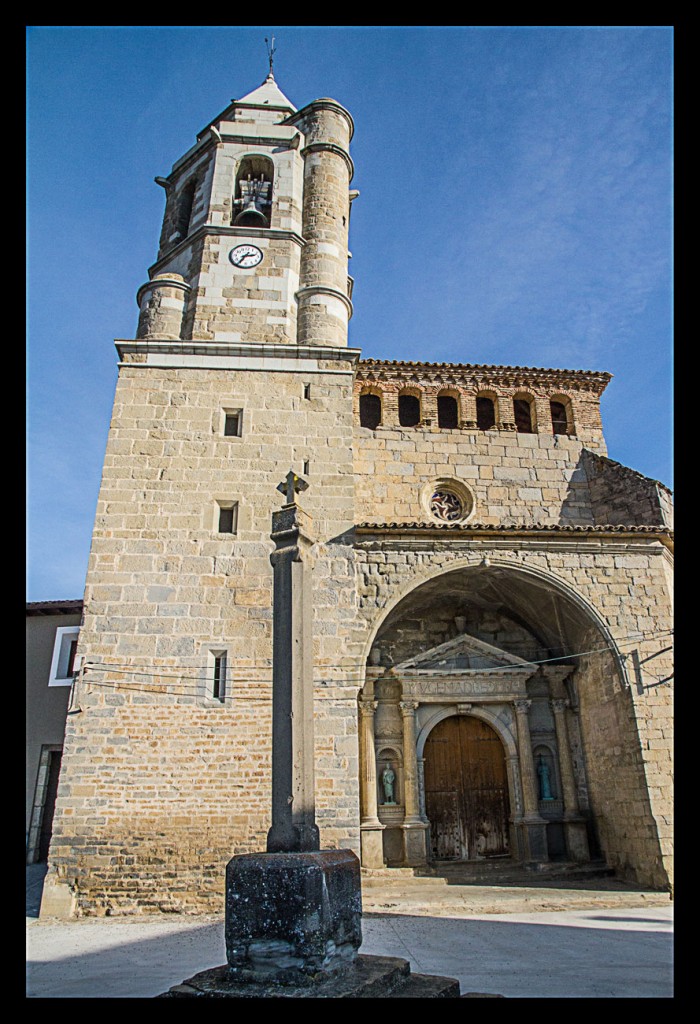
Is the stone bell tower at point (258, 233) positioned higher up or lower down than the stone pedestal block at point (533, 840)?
higher up

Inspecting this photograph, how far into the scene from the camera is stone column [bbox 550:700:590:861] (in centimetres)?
1070

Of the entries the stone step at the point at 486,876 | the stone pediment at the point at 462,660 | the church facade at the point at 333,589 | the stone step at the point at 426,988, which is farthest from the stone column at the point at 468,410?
the stone step at the point at 426,988

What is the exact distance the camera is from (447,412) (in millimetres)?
14500

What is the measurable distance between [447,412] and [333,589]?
6133 millimetres

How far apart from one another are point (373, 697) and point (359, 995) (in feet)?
26.5

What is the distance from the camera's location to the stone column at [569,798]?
1070 cm

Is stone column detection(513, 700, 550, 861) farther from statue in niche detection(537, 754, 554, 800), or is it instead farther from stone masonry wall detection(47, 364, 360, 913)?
stone masonry wall detection(47, 364, 360, 913)

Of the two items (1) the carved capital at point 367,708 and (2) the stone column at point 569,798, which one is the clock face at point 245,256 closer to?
(1) the carved capital at point 367,708

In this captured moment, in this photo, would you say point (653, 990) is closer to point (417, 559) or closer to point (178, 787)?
point (178, 787)

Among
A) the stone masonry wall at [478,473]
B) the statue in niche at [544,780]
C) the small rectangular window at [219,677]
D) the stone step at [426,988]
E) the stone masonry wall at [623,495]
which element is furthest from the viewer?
the stone masonry wall at [478,473]

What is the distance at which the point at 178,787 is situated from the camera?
8523 mm

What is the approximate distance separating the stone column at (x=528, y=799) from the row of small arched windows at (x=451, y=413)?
5.81 m

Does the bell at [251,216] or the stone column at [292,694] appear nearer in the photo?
the stone column at [292,694]

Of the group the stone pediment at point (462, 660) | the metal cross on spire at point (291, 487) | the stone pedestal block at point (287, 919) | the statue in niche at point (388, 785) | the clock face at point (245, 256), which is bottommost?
the stone pedestal block at point (287, 919)
